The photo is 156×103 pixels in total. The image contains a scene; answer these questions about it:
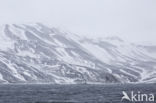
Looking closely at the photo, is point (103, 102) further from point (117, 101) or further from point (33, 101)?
point (33, 101)

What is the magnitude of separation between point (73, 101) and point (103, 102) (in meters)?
11.1

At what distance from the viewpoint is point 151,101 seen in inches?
6280

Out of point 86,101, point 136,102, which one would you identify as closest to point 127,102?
point 136,102

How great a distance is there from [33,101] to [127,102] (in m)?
33.4

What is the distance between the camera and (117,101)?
163m

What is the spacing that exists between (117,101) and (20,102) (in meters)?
33.9

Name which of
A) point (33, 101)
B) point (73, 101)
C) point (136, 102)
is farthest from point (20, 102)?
point (136, 102)

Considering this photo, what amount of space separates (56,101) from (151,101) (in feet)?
109

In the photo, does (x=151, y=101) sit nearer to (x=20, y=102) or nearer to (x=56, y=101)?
(x=56, y=101)

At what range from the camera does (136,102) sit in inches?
6181

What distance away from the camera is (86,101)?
541 ft

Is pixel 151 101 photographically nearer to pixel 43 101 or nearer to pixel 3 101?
pixel 43 101

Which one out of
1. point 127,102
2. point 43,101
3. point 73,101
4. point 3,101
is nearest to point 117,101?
point 127,102

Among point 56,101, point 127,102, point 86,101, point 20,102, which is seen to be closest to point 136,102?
point 127,102
